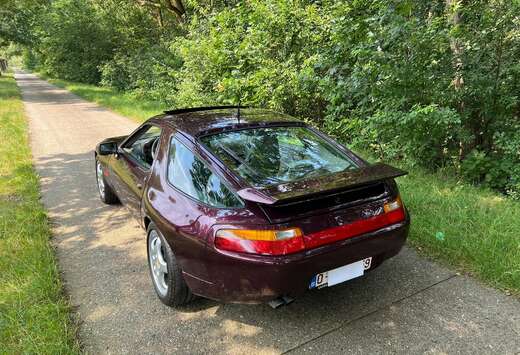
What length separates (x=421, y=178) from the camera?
526cm

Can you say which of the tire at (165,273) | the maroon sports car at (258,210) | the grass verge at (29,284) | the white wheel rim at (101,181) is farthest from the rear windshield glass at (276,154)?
the white wheel rim at (101,181)

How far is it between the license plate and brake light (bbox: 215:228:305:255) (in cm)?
30

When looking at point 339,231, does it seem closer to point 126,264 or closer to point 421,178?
point 126,264

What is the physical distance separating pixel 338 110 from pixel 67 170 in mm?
4856

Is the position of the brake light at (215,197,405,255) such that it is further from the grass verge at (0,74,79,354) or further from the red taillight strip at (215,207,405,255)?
the grass verge at (0,74,79,354)

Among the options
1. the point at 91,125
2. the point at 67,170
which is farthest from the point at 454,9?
the point at 91,125

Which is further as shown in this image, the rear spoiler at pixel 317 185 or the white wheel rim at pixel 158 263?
the white wheel rim at pixel 158 263

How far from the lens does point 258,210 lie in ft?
7.72

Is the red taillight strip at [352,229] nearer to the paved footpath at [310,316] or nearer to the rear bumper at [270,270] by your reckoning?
the rear bumper at [270,270]

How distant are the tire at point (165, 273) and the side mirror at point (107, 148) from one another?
4.51 feet

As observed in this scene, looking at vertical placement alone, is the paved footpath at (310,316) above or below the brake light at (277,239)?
below

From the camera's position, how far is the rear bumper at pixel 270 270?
228 centimetres

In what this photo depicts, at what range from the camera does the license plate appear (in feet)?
8.09

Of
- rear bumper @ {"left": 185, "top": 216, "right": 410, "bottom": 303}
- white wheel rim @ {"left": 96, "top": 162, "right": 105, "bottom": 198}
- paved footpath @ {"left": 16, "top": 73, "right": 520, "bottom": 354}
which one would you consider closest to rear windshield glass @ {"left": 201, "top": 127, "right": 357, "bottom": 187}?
rear bumper @ {"left": 185, "top": 216, "right": 410, "bottom": 303}
